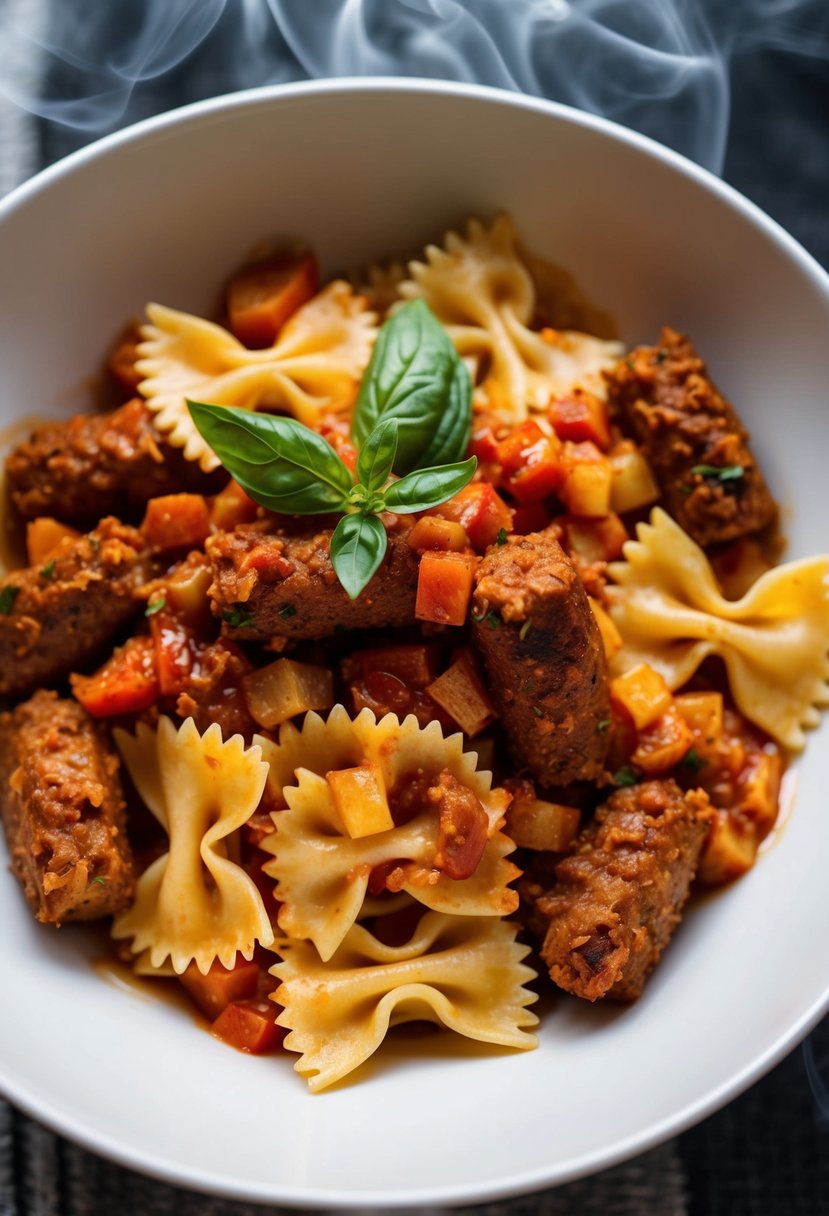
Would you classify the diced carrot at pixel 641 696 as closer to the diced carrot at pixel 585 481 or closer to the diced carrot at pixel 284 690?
the diced carrot at pixel 585 481

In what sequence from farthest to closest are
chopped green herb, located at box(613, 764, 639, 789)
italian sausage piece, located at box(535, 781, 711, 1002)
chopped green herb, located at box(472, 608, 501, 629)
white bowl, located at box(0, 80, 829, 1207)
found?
chopped green herb, located at box(613, 764, 639, 789) → italian sausage piece, located at box(535, 781, 711, 1002) → chopped green herb, located at box(472, 608, 501, 629) → white bowl, located at box(0, 80, 829, 1207)

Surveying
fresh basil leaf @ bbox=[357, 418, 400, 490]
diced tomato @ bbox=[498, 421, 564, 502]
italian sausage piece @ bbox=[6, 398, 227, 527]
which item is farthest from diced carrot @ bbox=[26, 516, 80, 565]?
diced tomato @ bbox=[498, 421, 564, 502]

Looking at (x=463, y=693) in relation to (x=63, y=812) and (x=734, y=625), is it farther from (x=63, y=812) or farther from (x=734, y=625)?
(x=63, y=812)

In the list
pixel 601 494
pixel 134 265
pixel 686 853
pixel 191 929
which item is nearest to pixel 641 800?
pixel 686 853

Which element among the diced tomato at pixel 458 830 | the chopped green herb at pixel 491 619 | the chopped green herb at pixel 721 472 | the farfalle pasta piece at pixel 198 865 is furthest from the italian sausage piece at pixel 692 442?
the farfalle pasta piece at pixel 198 865

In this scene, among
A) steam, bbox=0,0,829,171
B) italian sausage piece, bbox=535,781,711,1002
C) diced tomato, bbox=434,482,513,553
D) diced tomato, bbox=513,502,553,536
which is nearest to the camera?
italian sausage piece, bbox=535,781,711,1002

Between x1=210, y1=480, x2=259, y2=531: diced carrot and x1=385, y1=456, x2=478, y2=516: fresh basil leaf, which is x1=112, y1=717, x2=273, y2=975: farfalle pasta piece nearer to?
x1=210, y1=480, x2=259, y2=531: diced carrot

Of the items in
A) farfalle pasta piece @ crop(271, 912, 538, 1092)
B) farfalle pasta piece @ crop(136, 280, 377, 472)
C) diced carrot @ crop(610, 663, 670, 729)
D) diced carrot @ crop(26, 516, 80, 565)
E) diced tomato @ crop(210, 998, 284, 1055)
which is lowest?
diced tomato @ crop(210, 998, 284, 1055)

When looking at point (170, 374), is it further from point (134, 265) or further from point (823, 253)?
point (823, 253)
